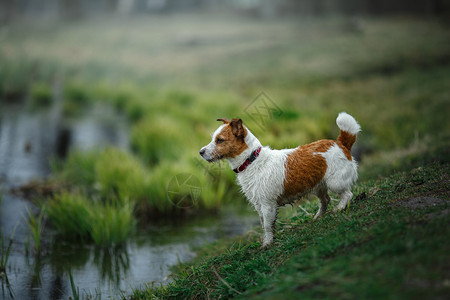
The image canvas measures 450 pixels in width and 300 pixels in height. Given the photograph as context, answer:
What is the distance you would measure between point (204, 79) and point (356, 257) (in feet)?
53.6

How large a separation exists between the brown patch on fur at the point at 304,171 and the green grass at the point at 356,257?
1.09 feet

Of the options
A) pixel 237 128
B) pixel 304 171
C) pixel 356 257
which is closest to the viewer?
pixel 356 257

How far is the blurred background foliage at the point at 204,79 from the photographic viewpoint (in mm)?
7324

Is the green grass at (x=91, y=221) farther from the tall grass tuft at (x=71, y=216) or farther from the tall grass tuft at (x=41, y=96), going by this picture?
the tall grass tuft at (x=41, y=96)

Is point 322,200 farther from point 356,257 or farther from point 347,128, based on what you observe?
point 356,257

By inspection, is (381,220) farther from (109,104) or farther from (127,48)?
(127,48)

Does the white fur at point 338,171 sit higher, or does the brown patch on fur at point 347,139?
the brown patch on fur at point 347,139

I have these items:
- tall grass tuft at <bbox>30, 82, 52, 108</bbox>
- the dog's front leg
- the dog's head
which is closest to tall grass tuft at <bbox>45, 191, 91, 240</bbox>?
the dog's head

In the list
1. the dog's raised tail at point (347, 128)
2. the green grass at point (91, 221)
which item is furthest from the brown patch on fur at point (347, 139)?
the green grass at point (91, 221)

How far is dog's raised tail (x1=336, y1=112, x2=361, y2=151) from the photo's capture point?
378cm

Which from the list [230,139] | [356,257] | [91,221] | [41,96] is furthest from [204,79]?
[356,257]

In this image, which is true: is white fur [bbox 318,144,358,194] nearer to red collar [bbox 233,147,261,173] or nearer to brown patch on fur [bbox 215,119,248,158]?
red collar [bbox 233,147,261,173]

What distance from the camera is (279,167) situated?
3.77 metres

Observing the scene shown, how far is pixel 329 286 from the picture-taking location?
8.33 feet
